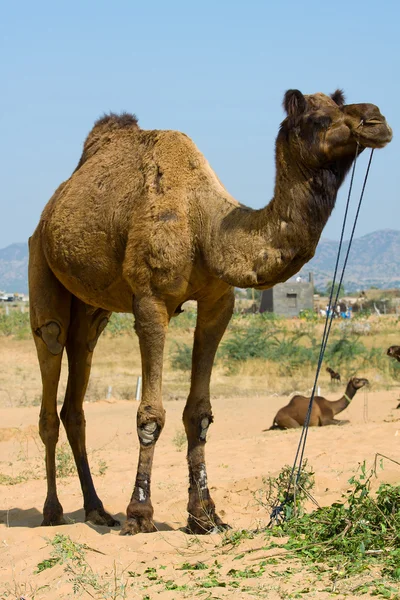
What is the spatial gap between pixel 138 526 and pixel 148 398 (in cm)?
97

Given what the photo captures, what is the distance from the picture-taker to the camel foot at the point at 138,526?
22.7 feet

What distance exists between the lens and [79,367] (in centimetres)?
873

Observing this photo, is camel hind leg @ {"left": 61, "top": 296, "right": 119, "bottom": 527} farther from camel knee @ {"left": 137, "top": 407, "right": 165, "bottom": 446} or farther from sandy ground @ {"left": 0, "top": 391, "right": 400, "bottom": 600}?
camel knee @ {"left": 137, "top": 407, "right": 165, "bottom": 446}

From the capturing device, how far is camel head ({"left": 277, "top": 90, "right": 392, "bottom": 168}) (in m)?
6.01

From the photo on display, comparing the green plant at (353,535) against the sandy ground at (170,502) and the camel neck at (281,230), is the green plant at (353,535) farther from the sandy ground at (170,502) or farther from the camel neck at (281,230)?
the camel neck at (281,230)

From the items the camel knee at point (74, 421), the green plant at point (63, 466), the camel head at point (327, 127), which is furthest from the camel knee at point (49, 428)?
the camel head at point (327, 127)

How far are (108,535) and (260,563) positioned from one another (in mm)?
1973

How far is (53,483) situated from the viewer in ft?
27.2

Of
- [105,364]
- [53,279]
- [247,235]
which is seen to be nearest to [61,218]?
[53,279]

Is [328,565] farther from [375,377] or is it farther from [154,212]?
[375,377]

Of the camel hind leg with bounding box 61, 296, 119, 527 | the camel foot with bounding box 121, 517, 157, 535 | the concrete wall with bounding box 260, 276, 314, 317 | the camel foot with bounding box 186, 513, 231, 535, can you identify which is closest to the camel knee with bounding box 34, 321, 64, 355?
the camel hind leg with bounding box 61, 296, 119, 527

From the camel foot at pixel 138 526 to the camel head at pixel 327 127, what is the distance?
2.93 metres

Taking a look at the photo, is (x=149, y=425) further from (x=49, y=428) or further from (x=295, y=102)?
(x=295, y=102)

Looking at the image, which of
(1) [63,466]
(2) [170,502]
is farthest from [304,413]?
(2) [170,502]
